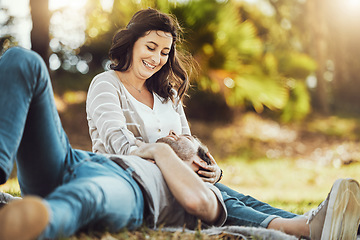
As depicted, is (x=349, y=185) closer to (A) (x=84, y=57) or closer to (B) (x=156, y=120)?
(B) (x=156, y=120)

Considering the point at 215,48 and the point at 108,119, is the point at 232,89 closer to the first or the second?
the point at 215,48

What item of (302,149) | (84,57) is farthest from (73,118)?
(302,149)

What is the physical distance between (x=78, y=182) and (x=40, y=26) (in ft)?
16.2

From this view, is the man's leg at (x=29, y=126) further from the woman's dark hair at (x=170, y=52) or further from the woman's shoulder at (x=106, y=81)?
the woman's dark hair at (x=170, y=52)

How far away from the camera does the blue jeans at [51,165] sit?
144 cm

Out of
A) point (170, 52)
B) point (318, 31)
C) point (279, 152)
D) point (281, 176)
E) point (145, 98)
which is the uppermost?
point (318, 31)

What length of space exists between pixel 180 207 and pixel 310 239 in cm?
69

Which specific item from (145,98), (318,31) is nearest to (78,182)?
(145,98)

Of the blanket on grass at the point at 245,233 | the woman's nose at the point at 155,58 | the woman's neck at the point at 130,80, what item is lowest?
the blanket on grass at the point at 245,233

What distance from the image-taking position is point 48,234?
1293 mm

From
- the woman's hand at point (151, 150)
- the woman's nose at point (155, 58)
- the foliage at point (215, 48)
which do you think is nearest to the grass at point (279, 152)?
the foliage at point (215, 48)

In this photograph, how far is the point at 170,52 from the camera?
125 inches

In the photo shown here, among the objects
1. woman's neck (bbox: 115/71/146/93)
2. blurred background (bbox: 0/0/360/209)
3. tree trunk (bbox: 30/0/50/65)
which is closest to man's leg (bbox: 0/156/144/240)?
woman's neck (bbox: 115/71/146/93)

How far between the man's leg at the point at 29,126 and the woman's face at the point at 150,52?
1119 mm
